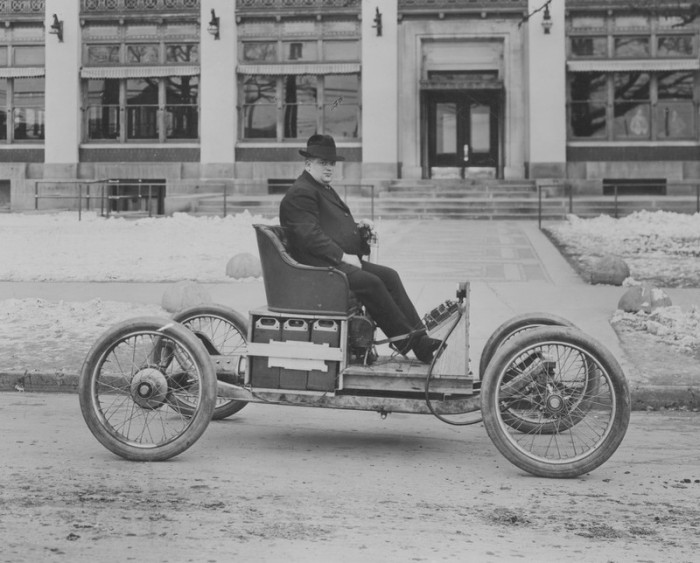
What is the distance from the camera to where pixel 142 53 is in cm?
3491

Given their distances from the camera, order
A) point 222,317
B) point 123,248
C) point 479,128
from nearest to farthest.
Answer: point 222,317 → point 123,248 → point 479,128

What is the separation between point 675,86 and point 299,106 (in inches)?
469

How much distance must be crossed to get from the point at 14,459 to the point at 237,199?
24.4 metres

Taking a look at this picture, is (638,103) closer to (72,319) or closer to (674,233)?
(674,233)

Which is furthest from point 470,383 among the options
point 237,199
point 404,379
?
point 237,199

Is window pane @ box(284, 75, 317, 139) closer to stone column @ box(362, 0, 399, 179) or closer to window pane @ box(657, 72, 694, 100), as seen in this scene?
stone column @ box(362, 0, 399, 179)

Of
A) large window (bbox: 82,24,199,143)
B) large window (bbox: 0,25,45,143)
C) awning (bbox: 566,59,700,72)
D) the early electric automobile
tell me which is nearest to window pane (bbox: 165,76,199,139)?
large window (bbox: 82,24,199,143)

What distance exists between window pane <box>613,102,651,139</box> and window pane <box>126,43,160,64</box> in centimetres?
1494

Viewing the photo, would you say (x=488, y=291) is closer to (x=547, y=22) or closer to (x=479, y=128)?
(x=547, y=22)

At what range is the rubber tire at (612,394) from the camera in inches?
234

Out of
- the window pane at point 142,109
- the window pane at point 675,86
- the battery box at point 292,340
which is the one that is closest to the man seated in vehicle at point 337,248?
the battery box at point 292,340

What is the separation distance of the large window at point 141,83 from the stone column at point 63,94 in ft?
1.52

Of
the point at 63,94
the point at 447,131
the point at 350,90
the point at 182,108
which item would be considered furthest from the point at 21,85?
the point at 447,131

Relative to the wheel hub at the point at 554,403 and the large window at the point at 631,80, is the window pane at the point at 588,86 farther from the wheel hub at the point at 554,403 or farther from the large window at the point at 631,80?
the wheel hub at the point at 554,403
